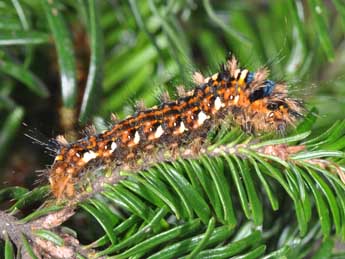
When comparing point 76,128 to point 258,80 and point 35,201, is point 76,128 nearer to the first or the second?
point 35,201

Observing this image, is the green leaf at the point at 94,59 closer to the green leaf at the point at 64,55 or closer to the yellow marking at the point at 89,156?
the green leaf at the point at 64,55

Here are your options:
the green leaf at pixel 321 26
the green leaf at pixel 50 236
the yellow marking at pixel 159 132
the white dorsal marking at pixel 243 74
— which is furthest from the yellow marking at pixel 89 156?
the green leaf at pixel 321 26

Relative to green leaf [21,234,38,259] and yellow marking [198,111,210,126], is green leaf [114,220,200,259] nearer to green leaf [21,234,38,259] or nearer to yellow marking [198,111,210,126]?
green leaf [21,234,38,259]

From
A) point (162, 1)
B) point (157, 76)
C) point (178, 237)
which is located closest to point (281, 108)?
point (178, 237)

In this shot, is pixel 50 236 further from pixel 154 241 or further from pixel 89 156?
pixel 89 156

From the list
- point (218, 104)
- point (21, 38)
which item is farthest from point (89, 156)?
point (21, 38)

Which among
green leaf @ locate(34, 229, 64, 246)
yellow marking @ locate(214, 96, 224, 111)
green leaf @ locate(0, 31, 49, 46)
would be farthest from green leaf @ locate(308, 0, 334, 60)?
green leaf @ locate(34, 229, 64, 246)
